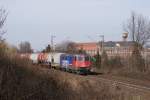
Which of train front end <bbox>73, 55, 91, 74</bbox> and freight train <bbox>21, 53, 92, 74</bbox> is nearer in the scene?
train front end <bbox>73, 55, 91, 74</bbox>

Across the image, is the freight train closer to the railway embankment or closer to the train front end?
the train front end

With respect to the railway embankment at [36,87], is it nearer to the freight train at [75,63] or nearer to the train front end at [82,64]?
the train front end at [82,64]

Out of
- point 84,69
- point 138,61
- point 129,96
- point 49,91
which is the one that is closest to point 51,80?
point 49,91

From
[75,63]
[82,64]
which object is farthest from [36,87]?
[75,63]

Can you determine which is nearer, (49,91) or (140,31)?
(49,91)

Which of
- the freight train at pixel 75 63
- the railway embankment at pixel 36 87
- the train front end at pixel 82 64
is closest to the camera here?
the railway embankment at pixel 36 87

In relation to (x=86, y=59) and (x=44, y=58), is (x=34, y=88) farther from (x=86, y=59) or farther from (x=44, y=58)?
(x=44, y=58)

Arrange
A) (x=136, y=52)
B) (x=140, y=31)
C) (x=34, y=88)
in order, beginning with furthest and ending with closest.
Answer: (x=140, y=31)
(x=136, y=52)
(x=34, y=88)

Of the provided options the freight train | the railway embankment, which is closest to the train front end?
the freight train

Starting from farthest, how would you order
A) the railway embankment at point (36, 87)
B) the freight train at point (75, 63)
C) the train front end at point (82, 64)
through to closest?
the freight train at point (75, 63) < the train front end at point (82, 64) < the railway embankment at point (36, 87)

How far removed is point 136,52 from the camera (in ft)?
168

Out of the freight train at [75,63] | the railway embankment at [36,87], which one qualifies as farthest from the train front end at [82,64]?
the railway embankment at [36,87]

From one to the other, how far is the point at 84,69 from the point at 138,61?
7.00 m

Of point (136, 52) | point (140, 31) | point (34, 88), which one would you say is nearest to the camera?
point (34, 88)
